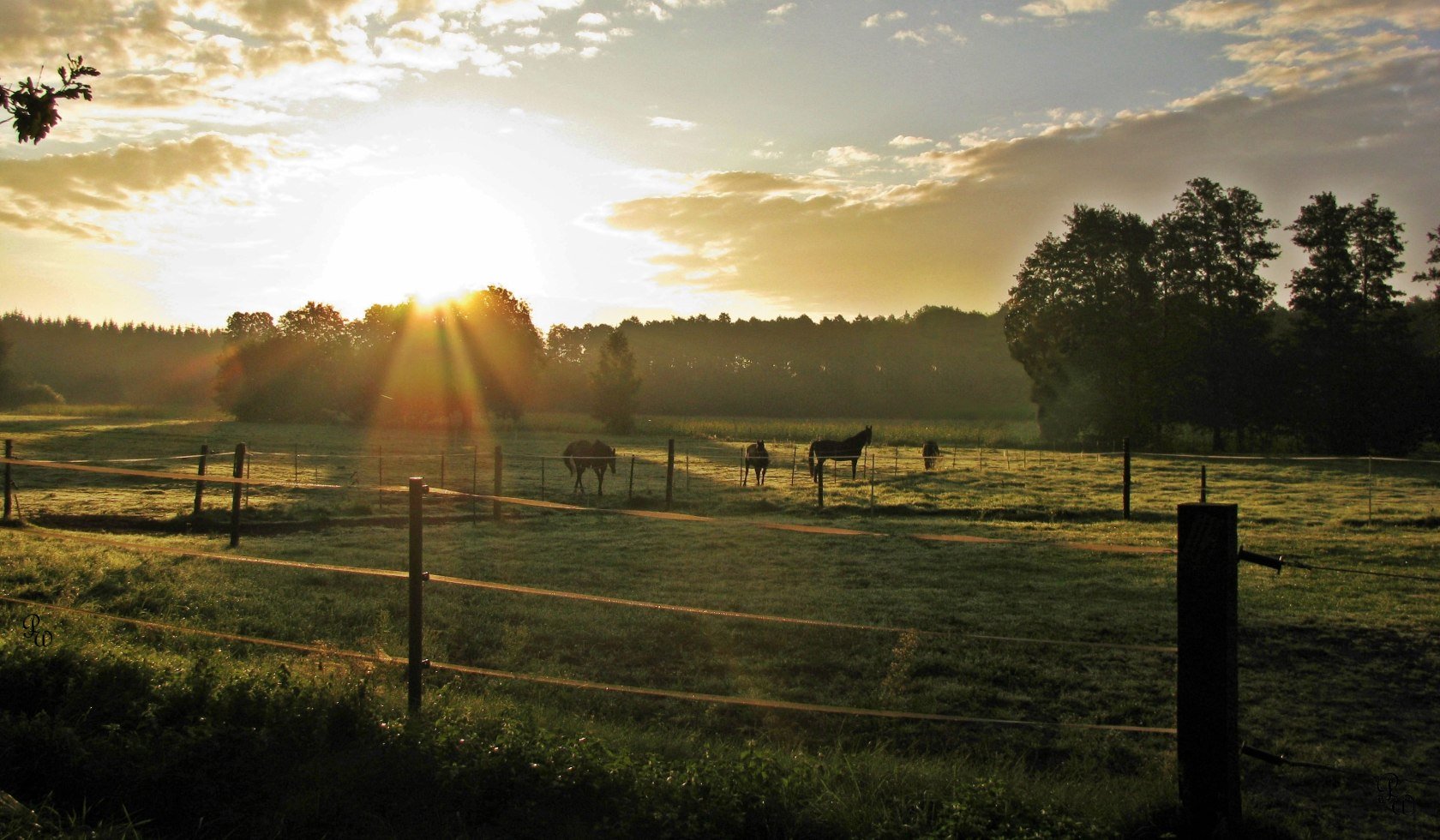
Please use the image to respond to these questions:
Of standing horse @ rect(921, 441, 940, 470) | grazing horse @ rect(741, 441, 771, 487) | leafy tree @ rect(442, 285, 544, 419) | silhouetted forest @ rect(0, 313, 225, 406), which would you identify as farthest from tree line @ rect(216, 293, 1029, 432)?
grazing horse @ rect(741, 441, 771, 487)

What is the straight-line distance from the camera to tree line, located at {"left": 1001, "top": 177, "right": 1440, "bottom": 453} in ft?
144

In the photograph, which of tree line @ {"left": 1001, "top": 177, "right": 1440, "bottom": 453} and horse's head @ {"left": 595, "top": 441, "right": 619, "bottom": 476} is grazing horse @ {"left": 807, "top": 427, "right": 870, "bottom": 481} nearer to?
horse's head @ {"left": 595, "top": 441, "right": 619, "bottom": 476}

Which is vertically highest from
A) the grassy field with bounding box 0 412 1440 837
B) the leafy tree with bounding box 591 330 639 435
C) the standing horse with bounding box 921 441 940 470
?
the leafy tree with bounding box 591 330 639 435

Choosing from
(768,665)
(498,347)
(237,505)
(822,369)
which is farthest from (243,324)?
(768,665)

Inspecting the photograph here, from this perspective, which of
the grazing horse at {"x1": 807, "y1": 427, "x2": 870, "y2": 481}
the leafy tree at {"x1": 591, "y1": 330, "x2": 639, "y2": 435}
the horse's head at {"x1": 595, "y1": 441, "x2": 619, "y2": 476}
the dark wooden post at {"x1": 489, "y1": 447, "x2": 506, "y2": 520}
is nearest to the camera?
the dark wooden post at {"x1": 489, "y1": 447, "x2": 506, "y2": 520}

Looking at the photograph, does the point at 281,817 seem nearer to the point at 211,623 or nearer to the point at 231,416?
the point at 211,623

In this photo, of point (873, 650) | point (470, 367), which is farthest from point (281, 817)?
point (470, 367)

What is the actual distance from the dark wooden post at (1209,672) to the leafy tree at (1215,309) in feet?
162

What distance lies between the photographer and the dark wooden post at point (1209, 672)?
3.09 m

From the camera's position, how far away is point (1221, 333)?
48906mm

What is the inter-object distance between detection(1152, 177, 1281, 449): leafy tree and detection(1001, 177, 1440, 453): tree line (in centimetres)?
7

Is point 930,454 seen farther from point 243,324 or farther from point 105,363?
point 105,363

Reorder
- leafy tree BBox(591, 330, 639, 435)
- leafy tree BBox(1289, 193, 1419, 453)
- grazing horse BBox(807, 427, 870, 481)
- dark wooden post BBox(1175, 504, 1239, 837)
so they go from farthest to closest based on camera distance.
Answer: leafy tree BBox(591, 330, 639, 435) → leafy tree BBox(1289, 193, 1419, 453) → grazing horse BBox(807, 427, 870, 481) → dark wooden post BBox(1175, 504, 1239, 837)

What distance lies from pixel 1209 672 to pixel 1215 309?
53.5 metres
